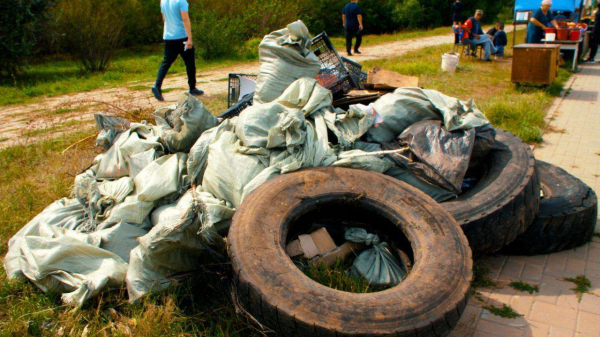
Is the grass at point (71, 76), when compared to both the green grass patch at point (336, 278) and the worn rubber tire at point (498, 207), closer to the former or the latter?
the green grass patch at point (336, 278)

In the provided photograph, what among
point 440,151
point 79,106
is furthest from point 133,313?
point 79,106

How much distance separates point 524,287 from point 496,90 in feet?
22.7

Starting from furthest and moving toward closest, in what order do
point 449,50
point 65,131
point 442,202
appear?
1. point 449,50
2. point 65,131
3. point 442,202

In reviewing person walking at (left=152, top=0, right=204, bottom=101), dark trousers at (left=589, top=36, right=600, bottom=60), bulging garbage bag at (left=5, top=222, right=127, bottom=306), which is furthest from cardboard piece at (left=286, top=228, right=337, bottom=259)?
dark trousers at (left=589, top=36, right=600, bottom=60)

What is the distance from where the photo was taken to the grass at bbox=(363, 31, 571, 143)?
6.52 metres

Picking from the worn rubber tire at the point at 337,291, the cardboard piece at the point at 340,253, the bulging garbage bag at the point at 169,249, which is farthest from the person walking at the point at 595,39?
the bulging garbage bag at the point at 169,249

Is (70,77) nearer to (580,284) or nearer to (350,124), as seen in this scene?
(350,124)

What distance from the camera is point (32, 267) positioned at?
289 cm

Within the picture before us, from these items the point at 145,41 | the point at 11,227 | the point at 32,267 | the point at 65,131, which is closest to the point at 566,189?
the point at 32,267

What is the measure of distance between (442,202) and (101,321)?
2.47 meters

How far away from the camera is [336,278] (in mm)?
2842

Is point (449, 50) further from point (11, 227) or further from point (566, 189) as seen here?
point (11, 227)

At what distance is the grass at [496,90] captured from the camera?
A: 6.52m

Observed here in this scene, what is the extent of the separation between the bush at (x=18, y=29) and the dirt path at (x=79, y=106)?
3.24 m
